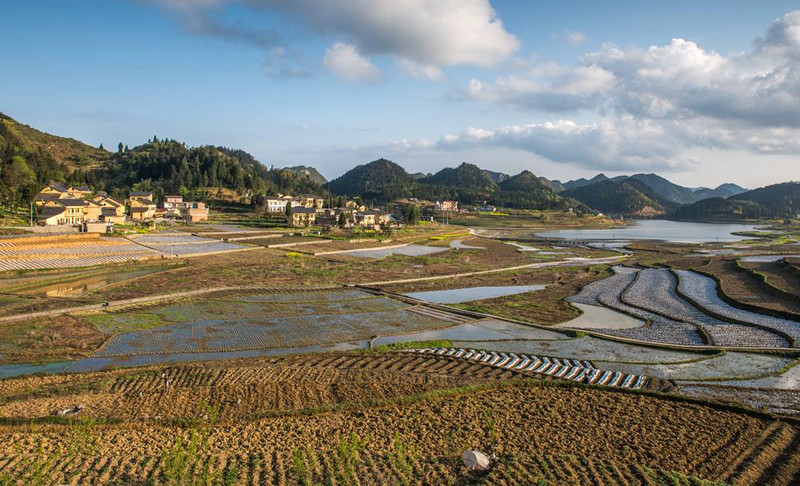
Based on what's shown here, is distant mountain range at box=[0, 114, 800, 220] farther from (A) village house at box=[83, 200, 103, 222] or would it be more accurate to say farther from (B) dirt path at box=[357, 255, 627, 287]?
(B) dirt path at box=[357, 255, 627, 287]

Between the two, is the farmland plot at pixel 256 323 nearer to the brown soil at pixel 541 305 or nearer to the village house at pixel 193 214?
the brown soil at pixel 541 305

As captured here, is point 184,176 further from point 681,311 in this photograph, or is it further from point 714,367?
point 714,367

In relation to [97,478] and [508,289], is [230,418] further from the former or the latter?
[508,289]

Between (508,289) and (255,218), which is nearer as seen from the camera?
(508,289)

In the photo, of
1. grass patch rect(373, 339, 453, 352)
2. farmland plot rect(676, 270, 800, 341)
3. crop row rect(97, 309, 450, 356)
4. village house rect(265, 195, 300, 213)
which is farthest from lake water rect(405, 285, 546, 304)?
village house rect(265, 195, 300, 213)

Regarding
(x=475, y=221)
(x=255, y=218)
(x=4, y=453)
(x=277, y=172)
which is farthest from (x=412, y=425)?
(x=277, y=172)

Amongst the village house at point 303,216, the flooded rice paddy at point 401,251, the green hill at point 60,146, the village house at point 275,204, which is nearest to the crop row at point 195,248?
the flooded rice paddy at point 401,251
